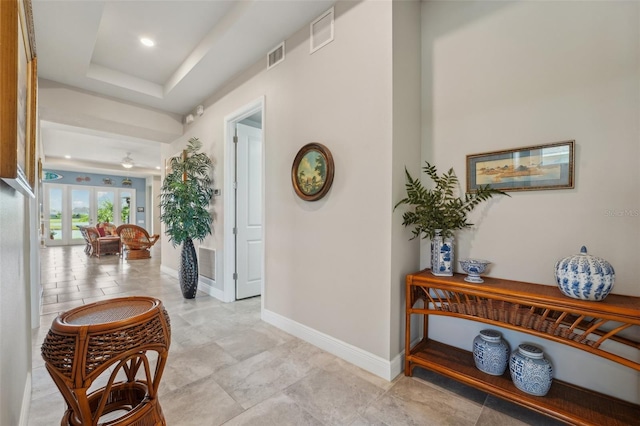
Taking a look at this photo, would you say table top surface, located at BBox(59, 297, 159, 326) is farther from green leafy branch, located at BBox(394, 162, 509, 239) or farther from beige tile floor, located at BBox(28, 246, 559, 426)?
green leafy branch, located at BBox(394, 162, 509, 239)

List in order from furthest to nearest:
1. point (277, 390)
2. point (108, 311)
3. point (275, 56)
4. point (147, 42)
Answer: point (147, 42)
point (275, 56)
point (277, 390)
point (108, 311)

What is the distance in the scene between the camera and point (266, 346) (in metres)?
2.51

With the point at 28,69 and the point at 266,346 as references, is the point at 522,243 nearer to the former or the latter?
the point at 266,346

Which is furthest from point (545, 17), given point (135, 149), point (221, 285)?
point (135, 149)

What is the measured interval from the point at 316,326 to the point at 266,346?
488 millimetres

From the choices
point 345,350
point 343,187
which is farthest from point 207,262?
point 343,187

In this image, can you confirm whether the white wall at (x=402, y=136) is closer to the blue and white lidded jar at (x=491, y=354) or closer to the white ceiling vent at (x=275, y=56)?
the blue and white lidded jar at (x=491, y=354)

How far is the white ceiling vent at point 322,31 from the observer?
243 cm

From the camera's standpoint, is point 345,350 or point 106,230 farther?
point 106,230

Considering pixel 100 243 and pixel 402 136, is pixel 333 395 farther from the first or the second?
pixel 100 243

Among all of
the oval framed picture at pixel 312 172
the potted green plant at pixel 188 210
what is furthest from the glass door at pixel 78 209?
the oval framed picture at pixel 312 172

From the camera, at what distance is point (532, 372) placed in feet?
5.27

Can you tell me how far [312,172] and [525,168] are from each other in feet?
5.34

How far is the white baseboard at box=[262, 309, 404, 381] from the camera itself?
204 centimetres
